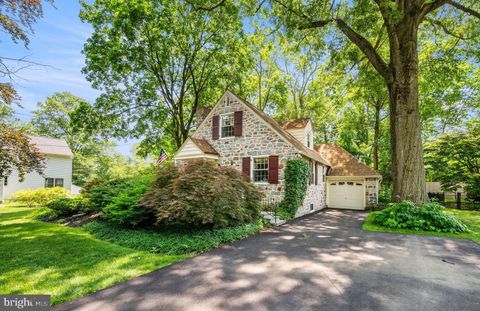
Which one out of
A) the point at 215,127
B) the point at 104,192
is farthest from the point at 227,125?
the point at 104,192

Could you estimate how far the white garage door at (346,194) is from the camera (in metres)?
15.8

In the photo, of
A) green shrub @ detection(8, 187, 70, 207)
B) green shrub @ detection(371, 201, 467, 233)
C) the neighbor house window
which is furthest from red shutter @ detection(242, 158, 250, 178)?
the neighbor house window

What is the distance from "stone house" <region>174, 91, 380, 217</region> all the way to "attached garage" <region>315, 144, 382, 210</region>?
6.86 feet

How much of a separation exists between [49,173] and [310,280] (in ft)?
76.7

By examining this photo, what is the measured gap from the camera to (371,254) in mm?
5672

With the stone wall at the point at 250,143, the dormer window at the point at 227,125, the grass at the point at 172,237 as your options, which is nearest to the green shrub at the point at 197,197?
the grass at the point at 172,237

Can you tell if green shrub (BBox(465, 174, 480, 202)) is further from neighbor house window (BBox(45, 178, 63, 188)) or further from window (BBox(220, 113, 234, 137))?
neighbor house window (BBox(45, 178, 63, 188))

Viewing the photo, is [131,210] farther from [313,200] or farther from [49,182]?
[49,182]

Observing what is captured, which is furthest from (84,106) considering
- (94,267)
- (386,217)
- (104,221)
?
(386,217)

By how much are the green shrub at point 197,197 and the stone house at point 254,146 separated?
4.26m

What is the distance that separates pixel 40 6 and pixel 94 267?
5.13 metres

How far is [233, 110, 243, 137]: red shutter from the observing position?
1306cm

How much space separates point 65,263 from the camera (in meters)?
4.77

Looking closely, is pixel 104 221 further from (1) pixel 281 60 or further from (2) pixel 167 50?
(1) pixel 281 60
